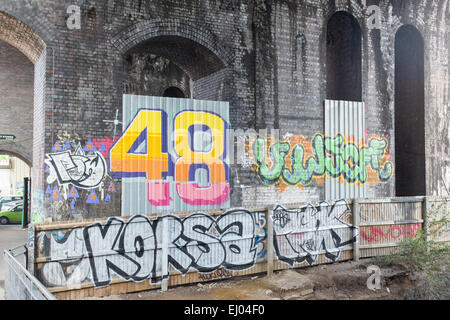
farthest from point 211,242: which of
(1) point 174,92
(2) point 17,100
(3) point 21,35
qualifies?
(2) point 17,100

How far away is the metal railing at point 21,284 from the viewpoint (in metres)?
4.16

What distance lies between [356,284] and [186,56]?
7.04m

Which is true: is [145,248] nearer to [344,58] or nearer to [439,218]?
[439,218]

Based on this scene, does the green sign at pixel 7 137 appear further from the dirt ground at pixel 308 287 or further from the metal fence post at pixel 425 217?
the metal fence post at pixel 425 217

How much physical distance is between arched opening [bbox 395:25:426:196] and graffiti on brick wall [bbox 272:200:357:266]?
19.9ft

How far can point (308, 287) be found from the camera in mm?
7184

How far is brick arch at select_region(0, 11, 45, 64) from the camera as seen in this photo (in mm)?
8645

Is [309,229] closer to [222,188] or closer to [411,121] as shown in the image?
[222,188]

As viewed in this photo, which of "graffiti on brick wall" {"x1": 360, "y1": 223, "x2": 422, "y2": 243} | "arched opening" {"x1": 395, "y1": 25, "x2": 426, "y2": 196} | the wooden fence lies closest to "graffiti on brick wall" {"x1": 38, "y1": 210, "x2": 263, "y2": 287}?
the wooden fence

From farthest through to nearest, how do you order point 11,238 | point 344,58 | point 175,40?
point 11,238 → point 344,58 → point 175,40

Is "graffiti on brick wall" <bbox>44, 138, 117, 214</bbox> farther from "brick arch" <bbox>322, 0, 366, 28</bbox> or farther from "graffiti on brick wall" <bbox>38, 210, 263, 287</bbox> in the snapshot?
"brick arch" <bbox>322, 0, 366, 28</bbox>

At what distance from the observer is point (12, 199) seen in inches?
821

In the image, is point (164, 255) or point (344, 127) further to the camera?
point (344, 127)

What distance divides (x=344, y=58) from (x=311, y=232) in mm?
6783
